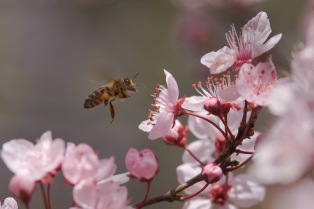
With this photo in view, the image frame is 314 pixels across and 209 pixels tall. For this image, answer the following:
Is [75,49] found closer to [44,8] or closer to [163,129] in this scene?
[44,8]

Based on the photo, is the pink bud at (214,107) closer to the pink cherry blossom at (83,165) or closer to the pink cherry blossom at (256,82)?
the pink cherry blossom at (256,82)

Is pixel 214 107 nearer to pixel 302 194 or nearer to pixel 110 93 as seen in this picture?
pixel 302 194

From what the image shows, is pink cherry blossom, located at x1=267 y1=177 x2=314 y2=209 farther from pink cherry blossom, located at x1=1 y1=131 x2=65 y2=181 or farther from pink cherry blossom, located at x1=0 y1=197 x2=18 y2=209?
pink cherry blossom, located at x1=0 y1=197 x2=18 y2=209

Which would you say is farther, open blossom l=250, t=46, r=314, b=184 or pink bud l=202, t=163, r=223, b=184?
pink bud l=202, t=163, r=223, b=184

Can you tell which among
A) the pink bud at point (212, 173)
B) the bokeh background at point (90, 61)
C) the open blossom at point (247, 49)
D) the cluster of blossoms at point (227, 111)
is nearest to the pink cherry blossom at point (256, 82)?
the cluster of blossoms at point (227, 111)

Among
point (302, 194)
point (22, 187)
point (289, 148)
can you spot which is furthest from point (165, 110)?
point (289, 148)

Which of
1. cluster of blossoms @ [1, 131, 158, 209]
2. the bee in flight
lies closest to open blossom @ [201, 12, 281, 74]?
cluster of blossoms @ [1, 131, 158, 209]
